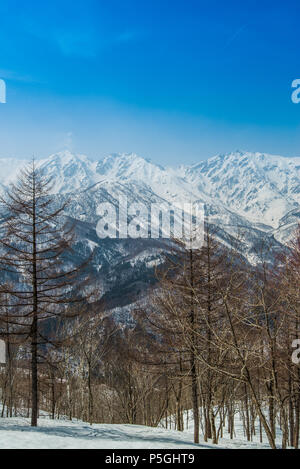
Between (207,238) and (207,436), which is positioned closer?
(207,238)

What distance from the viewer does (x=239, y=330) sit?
13.2 meters

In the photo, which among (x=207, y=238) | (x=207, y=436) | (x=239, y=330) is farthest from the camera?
(x=207, y=436)

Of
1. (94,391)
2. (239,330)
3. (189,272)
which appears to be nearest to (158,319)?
(189,272)

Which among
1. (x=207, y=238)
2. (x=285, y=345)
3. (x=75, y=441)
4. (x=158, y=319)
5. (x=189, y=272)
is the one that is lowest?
(x=75, y=441)

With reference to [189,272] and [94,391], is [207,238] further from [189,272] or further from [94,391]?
[94,391]

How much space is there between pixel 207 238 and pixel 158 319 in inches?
168

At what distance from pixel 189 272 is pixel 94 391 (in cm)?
2985
